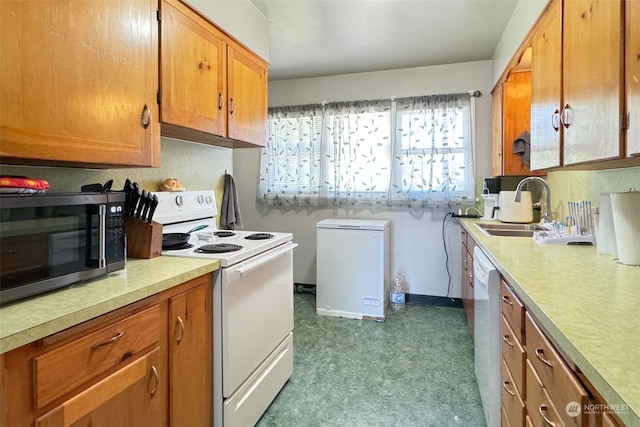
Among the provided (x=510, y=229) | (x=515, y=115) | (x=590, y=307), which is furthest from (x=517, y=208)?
(x=590, y=307)

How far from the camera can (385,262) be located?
3.21 m

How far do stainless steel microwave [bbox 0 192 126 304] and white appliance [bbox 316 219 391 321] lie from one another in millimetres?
2178

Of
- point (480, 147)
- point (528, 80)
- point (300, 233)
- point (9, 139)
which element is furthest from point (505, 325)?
point (300, 233)

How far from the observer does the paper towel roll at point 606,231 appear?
1474 millimetres

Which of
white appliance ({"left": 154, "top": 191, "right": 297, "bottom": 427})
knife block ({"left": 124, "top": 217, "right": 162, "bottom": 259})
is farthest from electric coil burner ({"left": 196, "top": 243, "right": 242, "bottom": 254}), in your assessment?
knife block ({"left": 124, "top": 217, "right": 162, "bottom": 259})

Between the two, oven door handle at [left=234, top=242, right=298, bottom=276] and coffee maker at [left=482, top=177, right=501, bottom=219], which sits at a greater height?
coffee maker at [left=482, top=177, right=501, bottom=219]

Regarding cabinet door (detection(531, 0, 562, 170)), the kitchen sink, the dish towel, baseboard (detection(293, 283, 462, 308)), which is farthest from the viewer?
baseboard (detection(293, 283, 462, 308))

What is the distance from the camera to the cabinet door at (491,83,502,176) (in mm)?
2883

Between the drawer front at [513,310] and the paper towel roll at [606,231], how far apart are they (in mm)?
539

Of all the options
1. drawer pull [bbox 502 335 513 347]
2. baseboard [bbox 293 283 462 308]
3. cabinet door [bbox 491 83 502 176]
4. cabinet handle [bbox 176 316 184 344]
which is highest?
cabinet door [bbox 491 83 502 176]

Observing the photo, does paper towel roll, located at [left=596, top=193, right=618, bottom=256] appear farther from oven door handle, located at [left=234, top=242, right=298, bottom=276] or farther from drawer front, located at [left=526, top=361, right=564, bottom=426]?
oven door handle, located at [left=234, top=242, right=298, bottom=276]

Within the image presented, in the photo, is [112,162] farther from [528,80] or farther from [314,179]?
[528,80]

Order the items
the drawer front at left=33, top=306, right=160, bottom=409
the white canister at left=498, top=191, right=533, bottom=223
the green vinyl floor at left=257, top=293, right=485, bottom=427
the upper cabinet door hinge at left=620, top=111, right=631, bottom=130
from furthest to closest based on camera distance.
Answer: the white canister at left=498, top=191, right=533, bottom=223 → the green vinyl floor at left=257, top=293, right=485, bottom=427 → the upper cabinet door hinge at left=620, top=111, right=631, bottom=130 → the drawer front at left=33, top=306, right=160, bottom=409

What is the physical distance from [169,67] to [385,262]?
2.37 m
